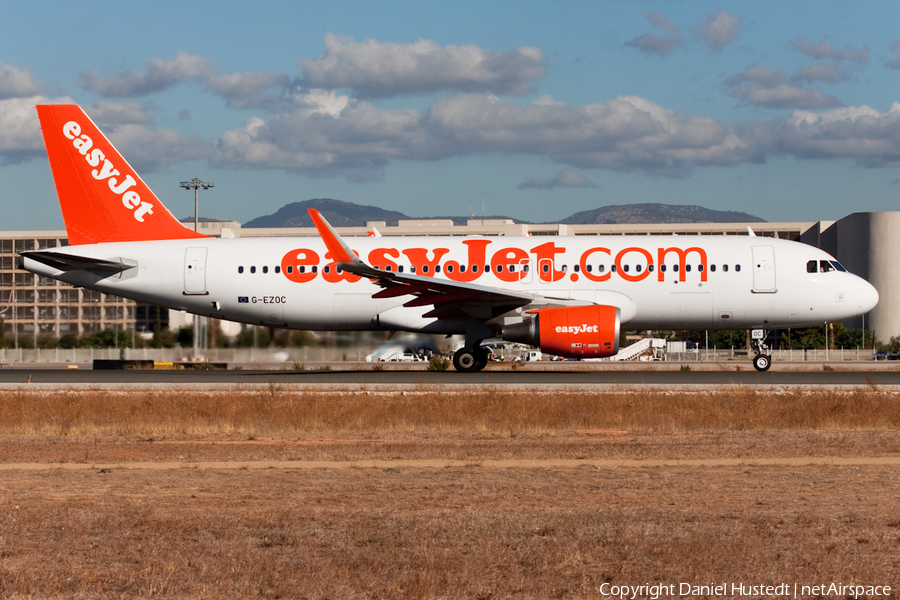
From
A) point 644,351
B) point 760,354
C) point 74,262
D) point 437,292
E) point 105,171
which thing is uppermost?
point 105,171

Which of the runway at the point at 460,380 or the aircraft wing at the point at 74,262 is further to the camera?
the aircraft wing at the point at 74,262

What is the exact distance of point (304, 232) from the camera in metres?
95.9

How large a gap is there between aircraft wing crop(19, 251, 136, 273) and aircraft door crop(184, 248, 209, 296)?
169 cm

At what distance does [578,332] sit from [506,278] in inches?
141

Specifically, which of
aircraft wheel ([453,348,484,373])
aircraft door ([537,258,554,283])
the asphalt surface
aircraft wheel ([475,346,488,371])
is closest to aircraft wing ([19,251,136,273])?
the asphalt surface

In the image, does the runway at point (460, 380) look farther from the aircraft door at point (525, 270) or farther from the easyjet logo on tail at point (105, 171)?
the easyjet logo on tail at point (105, 171)

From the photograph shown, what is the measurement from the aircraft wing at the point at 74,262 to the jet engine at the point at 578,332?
514 inches

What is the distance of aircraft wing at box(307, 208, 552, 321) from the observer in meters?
24.6

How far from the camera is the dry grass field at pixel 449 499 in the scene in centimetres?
643

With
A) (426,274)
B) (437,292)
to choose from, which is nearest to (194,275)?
(426,274)

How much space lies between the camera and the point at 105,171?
29.4 meters

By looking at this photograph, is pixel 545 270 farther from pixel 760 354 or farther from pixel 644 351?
pixel 644 351

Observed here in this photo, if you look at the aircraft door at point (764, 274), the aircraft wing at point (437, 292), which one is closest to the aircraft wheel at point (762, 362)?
the aircraft door at point (764, 274)

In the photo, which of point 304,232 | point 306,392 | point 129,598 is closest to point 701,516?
point 129,598
